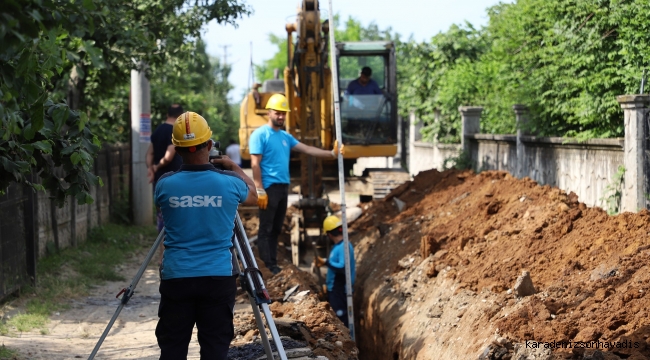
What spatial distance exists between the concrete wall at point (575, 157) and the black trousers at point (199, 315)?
19.0ft

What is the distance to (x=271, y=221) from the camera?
10.2m

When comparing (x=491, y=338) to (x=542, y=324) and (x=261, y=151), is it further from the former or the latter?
(x=261, y=151)

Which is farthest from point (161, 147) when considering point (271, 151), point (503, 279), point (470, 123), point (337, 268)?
point (470, 123)

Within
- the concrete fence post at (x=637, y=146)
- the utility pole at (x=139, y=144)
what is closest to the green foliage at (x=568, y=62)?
the concrete fence post at (x=637, y=146)

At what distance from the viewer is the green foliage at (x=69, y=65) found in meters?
3.88

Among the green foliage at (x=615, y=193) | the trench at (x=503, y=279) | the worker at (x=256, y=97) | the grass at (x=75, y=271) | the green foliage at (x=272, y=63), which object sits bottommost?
the grass at (x=75, y=271)

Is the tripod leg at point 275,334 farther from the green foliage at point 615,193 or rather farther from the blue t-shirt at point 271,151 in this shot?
the green foliage at point 615,193

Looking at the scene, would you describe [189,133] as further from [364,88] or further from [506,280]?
[364,88]

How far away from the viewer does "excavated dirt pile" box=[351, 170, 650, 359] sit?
6.05 m

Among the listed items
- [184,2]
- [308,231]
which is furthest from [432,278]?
[184,2]

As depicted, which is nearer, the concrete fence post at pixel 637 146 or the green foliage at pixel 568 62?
the concrete fence post at pixel 637 146

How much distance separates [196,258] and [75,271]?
7.27 meters

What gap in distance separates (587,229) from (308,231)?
5823 mm

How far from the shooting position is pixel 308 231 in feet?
43.5
